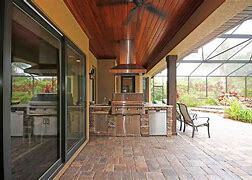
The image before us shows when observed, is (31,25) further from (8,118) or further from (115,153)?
(115,153)

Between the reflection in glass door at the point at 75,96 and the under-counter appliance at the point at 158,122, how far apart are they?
205 centimetres

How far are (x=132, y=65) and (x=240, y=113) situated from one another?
230 inches

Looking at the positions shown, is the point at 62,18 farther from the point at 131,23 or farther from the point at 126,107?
the point at 126,107

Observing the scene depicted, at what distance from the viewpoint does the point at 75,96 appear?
5152 mm

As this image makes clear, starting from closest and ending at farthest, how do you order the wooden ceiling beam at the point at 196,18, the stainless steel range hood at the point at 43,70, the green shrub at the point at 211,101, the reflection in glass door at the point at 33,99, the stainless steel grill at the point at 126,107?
the reflection in glass door at the point at 33,99, the stainless steel range hood at the point at 43,70, the wooden ceiling beam at the point at 196,18, the stainless steel grill at the point at 126,107, the green shrub at the point at 211,101

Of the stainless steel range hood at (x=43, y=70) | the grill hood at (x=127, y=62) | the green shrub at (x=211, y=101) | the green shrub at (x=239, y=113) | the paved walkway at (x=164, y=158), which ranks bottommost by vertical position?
the paved walkway at (x=164, y=158)

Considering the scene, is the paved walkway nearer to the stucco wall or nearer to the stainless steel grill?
the stucco wall

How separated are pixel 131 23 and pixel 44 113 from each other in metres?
3.06

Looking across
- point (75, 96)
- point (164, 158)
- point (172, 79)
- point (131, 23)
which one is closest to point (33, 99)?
point (75, 96)

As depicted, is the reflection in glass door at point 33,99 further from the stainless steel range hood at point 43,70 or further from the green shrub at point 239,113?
the green shrub at point 239,113

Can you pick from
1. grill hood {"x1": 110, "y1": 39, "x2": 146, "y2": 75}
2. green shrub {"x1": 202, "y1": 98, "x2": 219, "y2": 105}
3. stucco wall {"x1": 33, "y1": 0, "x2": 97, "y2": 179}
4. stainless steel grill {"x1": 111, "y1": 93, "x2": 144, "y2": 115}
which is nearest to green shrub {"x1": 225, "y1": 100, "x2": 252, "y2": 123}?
green shrub {"x1": 202, "y1": 98, "x2": 219, "y2": 105}

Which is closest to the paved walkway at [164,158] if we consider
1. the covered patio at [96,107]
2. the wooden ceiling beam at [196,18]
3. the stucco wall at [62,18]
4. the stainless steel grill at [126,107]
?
the covered patio at [96,107]

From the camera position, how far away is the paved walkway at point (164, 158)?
387 centimetres

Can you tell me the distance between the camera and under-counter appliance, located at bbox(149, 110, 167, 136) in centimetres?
734
